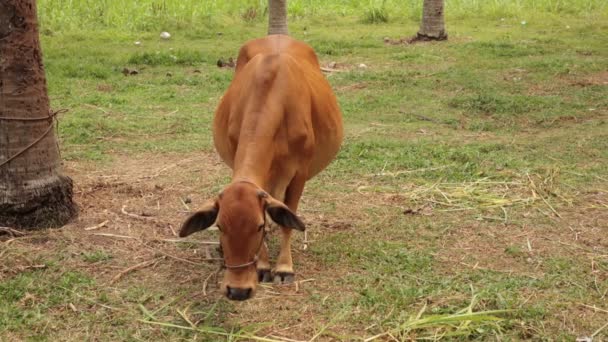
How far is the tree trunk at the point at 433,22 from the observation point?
1331 centimetres

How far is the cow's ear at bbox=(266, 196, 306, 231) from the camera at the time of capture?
3.78 m

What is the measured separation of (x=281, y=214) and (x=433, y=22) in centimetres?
1021

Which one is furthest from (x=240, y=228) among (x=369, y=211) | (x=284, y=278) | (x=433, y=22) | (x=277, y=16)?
(x=433, y=22)

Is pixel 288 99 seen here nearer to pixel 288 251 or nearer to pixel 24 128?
pixel 288 251

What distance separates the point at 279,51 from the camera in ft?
16.2

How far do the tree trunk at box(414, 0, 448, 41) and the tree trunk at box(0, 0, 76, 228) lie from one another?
9.50 meters

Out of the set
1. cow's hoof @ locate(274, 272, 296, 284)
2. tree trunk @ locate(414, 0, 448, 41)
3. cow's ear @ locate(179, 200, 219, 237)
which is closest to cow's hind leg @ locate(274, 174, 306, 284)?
cow's hoof @ locate(274, 272, 296, 284)

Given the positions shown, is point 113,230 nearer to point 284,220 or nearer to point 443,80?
point 284,220

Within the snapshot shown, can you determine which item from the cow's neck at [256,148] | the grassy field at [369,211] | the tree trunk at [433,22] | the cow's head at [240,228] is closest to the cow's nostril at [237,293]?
the cow's head at [240,228]

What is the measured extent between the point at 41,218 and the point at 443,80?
658 cm

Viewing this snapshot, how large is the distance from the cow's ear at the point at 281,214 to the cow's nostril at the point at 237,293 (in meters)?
0.39

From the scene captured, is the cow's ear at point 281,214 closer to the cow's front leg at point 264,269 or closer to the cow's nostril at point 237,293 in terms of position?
the cow's nostril at point 237,293

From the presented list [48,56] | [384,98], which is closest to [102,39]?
[48,56]

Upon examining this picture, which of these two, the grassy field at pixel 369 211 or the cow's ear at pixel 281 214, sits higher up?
the cow's ear at pixel 281 214
